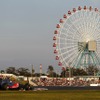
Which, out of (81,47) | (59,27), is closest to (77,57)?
(81,47)

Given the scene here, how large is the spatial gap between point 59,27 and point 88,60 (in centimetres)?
2163

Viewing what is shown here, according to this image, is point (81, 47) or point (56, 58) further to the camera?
point (81, 47)

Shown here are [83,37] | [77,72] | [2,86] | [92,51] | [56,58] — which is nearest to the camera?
[2,86]

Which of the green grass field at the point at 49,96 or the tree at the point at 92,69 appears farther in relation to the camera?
the tree at the point at 92,69

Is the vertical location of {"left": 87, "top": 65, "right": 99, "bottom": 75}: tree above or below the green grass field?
above

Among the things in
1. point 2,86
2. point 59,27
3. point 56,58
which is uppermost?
point 59,27

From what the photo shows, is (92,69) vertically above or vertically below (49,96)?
above

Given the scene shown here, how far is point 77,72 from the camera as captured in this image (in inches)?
7397

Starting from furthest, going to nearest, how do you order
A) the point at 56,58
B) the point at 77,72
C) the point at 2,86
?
the point at 77,72
the point at 56,58
the point at 2,86

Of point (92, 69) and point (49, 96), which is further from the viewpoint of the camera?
point (92, 69)

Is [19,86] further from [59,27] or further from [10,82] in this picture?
[59,27]

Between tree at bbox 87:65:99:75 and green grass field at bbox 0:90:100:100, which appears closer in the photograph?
green grass field at bbox 0:90:100:100

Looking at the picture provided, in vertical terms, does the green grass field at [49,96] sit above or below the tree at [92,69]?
below

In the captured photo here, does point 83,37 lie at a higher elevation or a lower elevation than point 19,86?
higher
